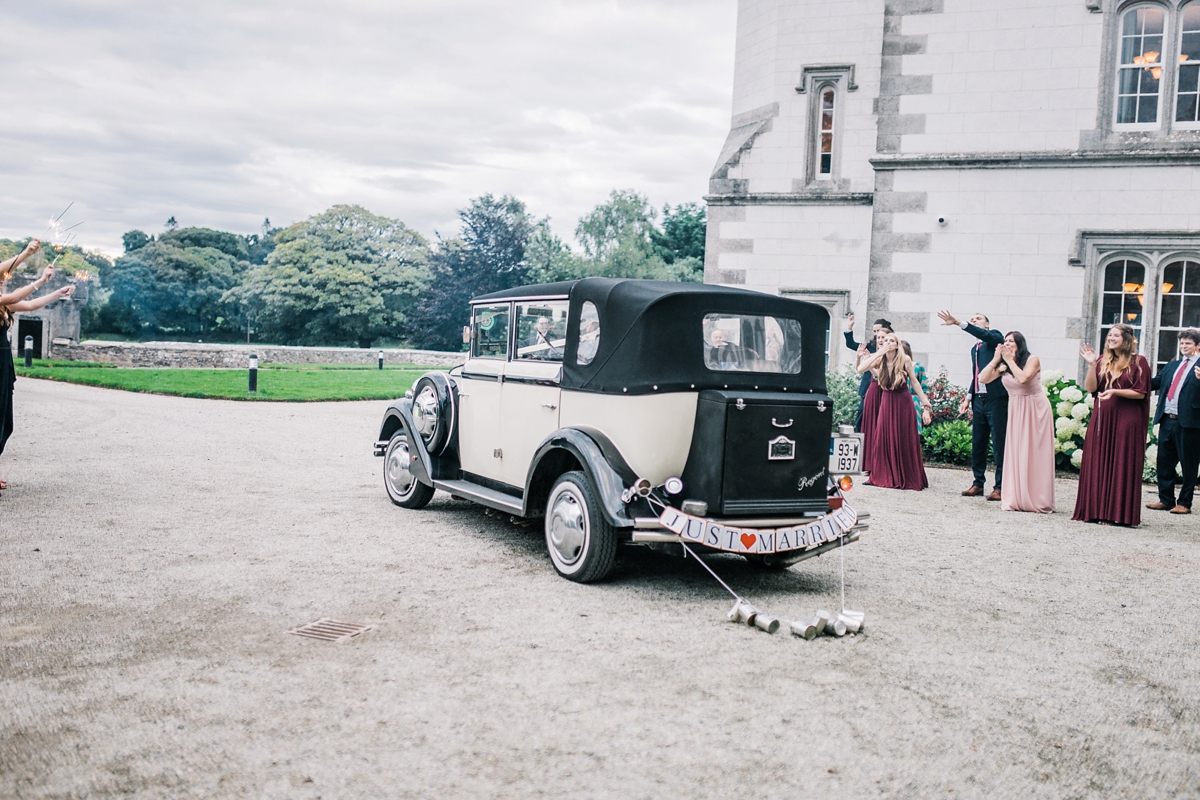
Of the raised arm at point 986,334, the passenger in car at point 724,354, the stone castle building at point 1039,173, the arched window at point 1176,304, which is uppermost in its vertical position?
the stone castle building at point 1039,173

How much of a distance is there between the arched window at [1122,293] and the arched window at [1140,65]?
2.03 meters

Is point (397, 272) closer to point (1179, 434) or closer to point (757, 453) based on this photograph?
point (1179, 434)

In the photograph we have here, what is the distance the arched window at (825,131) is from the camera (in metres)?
17.2

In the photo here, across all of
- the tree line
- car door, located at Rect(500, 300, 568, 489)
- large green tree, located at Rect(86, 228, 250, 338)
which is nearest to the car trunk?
car door, located at Rect(500, 300, 568, 489)

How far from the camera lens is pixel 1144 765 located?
3307mm

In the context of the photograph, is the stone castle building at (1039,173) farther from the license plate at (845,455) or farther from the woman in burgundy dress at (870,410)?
the license plate at (845,455)

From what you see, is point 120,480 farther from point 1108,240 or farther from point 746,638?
point 1108,240

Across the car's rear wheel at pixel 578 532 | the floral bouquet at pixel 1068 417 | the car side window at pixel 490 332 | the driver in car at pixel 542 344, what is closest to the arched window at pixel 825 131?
the floral bouquet at pixel 1068 417

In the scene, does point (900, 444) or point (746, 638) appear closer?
point (746, 638)

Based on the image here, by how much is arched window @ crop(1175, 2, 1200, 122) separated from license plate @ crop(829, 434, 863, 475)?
33.6 ft

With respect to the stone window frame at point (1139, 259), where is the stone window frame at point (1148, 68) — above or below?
above

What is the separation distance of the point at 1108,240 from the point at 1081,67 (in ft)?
8.28

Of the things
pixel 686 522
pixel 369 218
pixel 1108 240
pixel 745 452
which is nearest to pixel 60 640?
pixel 686 522

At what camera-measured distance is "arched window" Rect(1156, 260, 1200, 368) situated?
12742 mm
